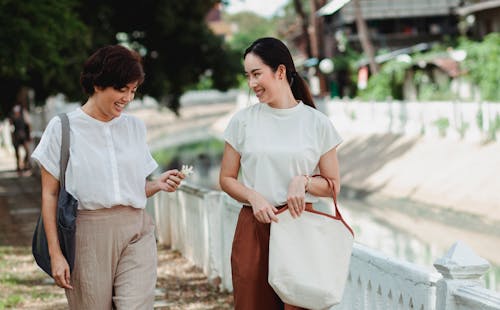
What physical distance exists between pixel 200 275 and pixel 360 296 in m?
4.85

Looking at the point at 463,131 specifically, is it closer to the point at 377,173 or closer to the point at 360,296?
the point at 377,173

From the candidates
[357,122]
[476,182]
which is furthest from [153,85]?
[357,122]

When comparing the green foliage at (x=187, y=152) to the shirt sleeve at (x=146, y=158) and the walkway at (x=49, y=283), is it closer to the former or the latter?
the walkway at (x=49, y=283)

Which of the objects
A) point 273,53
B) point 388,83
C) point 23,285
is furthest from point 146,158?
point 388,83

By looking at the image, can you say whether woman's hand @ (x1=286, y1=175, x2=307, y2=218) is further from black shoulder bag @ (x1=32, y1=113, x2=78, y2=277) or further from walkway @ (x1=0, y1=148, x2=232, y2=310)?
Result: walkway @ (x1=0, y1=148, x2=232, y2=310)

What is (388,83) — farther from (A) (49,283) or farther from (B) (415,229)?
(A) (49,283)

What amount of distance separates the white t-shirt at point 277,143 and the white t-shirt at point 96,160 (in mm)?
479

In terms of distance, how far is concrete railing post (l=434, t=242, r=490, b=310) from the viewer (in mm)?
4762

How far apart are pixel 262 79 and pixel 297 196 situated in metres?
0.54

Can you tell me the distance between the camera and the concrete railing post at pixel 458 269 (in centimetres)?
476

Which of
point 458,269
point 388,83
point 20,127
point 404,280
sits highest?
point 458,269

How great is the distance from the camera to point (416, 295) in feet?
17.4

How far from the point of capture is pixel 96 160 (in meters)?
4.74

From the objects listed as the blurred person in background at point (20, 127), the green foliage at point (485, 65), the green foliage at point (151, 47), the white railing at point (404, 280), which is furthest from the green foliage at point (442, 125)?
the white railing at point (404, 280)
